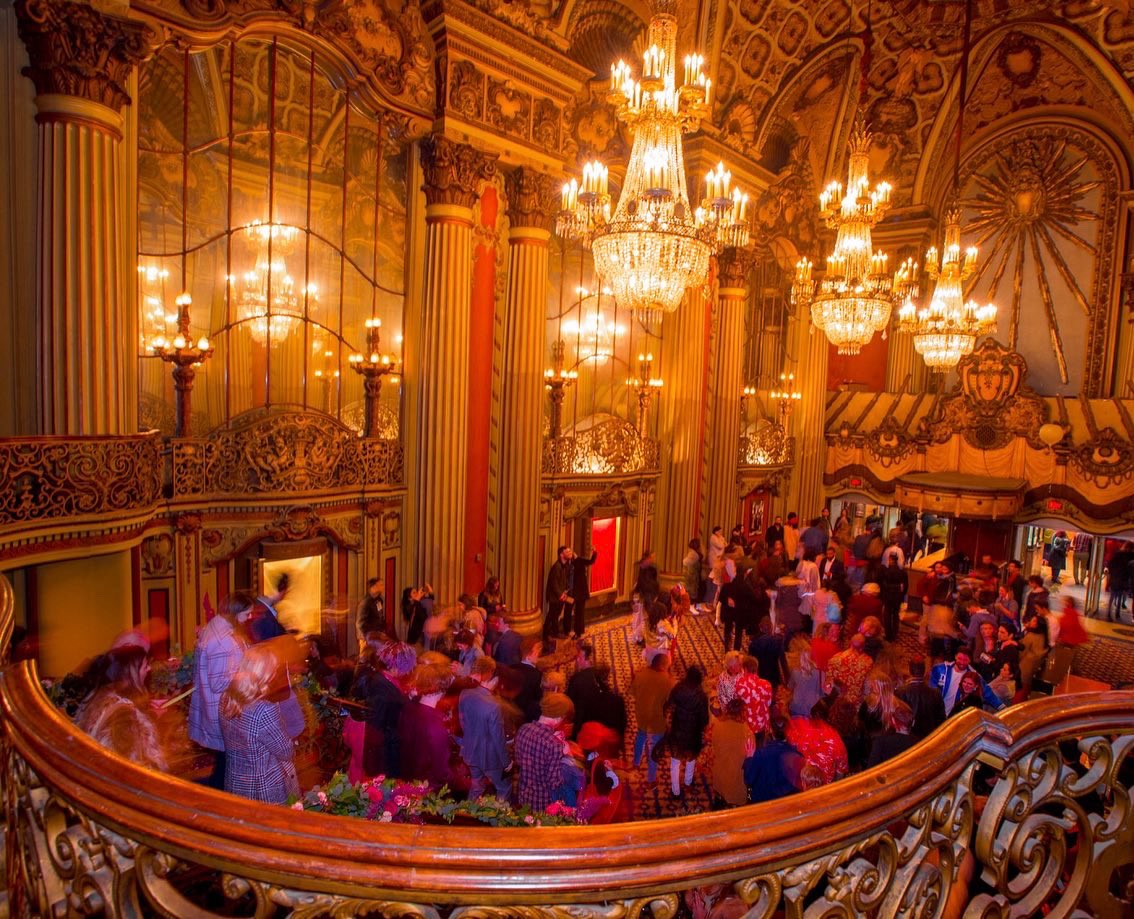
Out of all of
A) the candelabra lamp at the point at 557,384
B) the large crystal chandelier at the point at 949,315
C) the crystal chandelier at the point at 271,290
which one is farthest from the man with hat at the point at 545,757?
the large crystal chandelier at the point at 949,315

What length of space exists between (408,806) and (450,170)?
812 cm

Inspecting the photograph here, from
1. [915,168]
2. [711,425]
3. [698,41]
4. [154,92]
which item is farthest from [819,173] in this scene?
[154,92]

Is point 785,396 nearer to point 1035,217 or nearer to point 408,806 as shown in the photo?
point 1035,217

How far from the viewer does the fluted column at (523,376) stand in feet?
34.0

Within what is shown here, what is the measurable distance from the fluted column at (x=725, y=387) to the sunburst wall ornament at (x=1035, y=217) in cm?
703

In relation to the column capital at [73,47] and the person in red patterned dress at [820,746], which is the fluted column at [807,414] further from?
the column capital at [73,47]

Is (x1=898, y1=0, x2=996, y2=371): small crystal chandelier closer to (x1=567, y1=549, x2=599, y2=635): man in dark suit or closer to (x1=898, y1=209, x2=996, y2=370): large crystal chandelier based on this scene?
(x1=898, y1=209, x2=996, y2=370): large crystal chandelier

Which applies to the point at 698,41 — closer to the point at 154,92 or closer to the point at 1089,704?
the point at 154,92

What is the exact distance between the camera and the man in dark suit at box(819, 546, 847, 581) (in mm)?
10656

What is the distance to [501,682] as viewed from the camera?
572 centimetres

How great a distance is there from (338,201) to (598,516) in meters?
6.75

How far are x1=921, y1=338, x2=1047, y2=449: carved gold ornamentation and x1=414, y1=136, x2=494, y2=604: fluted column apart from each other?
12082 mm

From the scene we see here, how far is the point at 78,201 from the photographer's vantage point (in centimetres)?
626

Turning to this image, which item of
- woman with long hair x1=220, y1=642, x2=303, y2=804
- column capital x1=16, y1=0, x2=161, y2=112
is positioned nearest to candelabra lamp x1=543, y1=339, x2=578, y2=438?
column capital x1=16, y1=0, x2=161, y2=112
